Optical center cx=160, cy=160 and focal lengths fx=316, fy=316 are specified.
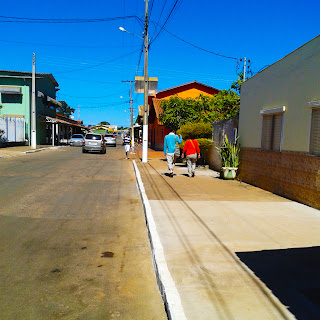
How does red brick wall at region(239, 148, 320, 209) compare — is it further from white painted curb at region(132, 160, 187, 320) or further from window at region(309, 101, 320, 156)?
white painted curb at region(132, 160, 187, 320)

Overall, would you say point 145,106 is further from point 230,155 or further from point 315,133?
point 315,133

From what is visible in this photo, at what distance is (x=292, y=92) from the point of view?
797cm

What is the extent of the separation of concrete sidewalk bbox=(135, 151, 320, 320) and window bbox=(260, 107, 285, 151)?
55.4 inches

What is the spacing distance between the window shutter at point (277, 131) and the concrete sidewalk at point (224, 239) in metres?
1.36

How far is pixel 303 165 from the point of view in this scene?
23.7 feet

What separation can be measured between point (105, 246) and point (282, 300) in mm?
2578

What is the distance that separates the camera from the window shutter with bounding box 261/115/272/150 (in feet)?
30.5

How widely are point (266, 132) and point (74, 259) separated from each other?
7195mm

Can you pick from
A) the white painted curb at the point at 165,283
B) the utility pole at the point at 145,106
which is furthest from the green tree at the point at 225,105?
the white painted curb at the point at 165,283

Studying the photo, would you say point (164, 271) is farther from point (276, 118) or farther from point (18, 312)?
point (276, 118)

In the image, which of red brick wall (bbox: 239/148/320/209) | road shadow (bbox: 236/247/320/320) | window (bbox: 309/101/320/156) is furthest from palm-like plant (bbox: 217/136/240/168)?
road shadow (bbox: 236/247/320/320)

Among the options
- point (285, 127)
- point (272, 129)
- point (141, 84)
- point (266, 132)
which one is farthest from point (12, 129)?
point (285, 127)

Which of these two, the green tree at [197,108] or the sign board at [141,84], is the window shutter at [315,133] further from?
the sign board at [141,84]

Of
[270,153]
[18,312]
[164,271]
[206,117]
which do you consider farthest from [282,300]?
[206,117]
